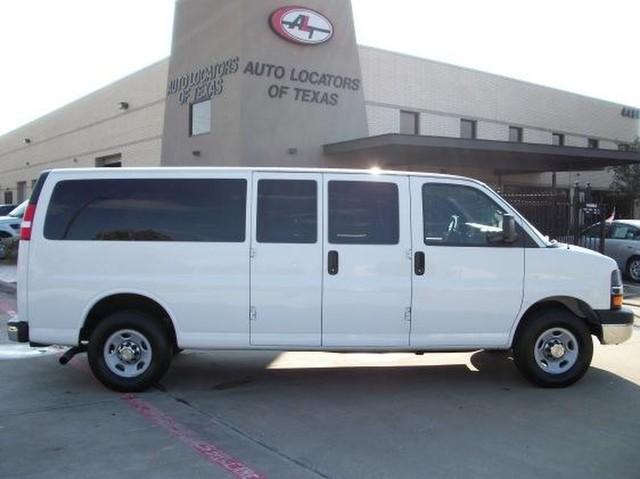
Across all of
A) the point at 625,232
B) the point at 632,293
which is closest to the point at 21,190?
the point at 625,232

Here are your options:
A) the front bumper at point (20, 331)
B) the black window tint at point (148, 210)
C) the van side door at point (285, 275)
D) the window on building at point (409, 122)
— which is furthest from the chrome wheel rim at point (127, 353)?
the window on building at point (409, 122)

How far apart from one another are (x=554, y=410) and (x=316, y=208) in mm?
2750

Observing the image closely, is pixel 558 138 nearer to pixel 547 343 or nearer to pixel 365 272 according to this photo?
pixel 547 343

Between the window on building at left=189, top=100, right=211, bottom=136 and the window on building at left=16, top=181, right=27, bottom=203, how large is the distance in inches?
1425

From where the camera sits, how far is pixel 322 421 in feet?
17.6

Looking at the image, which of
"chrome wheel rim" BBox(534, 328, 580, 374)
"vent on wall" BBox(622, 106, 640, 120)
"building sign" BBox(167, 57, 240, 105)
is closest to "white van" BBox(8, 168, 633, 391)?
"chrome wheel rim" BBox(534, 328, 580, 374)

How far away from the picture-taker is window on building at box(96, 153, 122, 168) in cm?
3389

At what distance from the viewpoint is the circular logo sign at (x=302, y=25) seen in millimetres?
18422

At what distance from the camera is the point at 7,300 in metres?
12.3

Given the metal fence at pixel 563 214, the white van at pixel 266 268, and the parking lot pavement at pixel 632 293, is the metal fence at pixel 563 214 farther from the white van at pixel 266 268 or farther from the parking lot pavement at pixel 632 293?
the white van at pixel 266 268

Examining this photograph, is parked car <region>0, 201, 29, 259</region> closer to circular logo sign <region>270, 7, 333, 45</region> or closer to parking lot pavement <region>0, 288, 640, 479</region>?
circular logo sign <region>270, 7, 333, 45</region>

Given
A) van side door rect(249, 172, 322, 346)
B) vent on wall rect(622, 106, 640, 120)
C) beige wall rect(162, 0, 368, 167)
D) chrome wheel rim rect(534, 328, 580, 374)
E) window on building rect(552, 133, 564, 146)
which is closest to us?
van side door rect(249, 172, 322, 346)

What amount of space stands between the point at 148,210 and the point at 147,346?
4.17 ft

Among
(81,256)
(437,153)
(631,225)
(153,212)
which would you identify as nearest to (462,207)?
(153,212)
